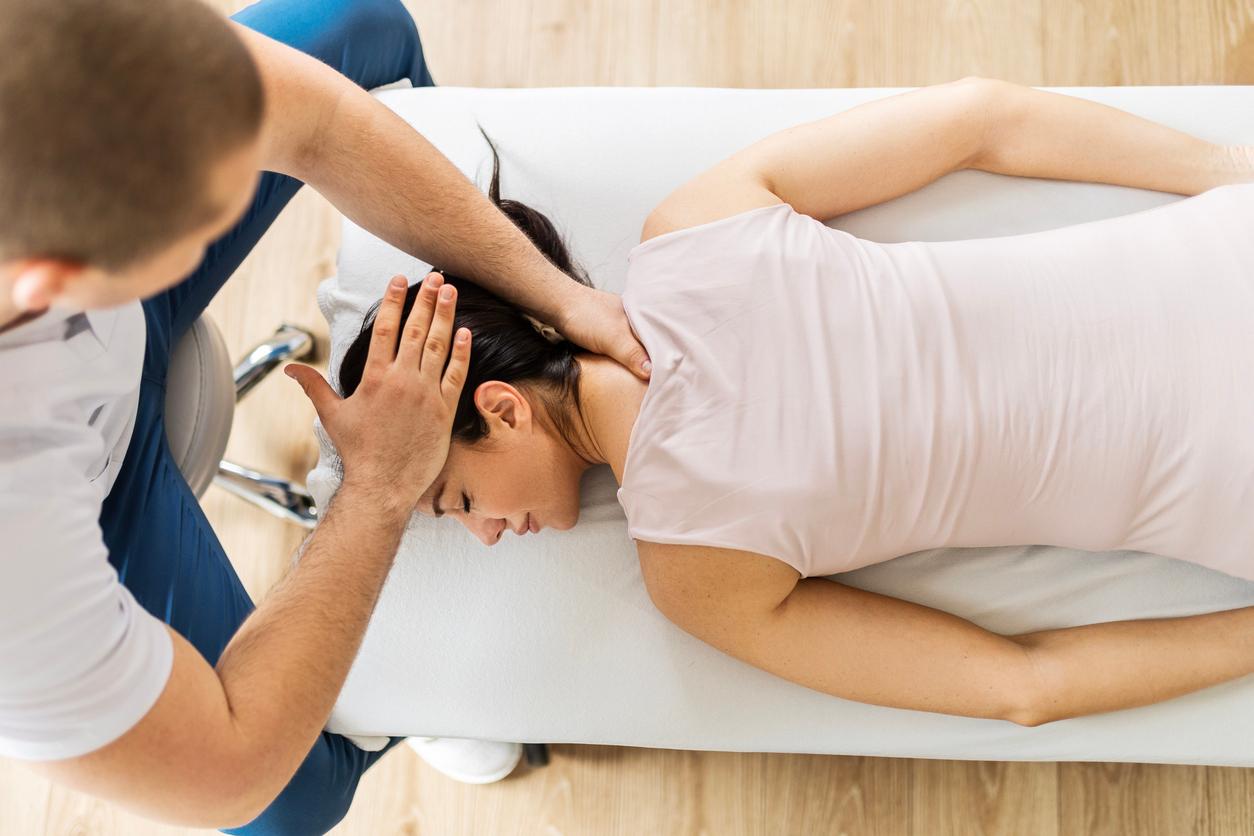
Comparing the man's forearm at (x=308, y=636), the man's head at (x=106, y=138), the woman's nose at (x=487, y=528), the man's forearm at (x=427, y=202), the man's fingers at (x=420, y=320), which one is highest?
the man's head at (x=106, y=138)

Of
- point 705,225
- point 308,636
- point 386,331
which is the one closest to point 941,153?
point 705,225

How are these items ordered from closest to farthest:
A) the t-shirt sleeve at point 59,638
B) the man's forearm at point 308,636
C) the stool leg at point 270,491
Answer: the t-shirt sleeve at point 59,638 < the man's forearm at point 308,636 < the stool leg at point 270,491

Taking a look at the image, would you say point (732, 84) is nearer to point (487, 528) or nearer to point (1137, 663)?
point (487, 528)

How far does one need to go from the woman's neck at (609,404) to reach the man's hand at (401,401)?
0.16 metres

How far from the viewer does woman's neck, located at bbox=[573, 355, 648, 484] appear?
1136mm

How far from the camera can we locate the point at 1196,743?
1.18 m

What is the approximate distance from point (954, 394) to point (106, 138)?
0.87 meters

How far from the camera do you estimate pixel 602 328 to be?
1159 millimetres

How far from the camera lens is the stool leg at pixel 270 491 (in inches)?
64.4

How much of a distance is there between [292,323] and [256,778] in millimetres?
1145

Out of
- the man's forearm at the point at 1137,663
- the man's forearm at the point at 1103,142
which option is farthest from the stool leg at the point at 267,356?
the man's forearm at the point at 1137,663

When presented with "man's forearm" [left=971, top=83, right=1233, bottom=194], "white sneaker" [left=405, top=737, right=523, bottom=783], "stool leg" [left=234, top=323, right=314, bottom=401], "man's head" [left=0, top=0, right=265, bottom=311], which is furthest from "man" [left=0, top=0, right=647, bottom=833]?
"man's forearm" [left=971, top=83, right=1233, bottom=194]

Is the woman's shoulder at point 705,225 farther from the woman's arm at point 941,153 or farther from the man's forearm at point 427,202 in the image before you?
the man's forearm at point 427,202

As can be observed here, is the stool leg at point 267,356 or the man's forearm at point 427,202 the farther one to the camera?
the stool leg at point 267,356
